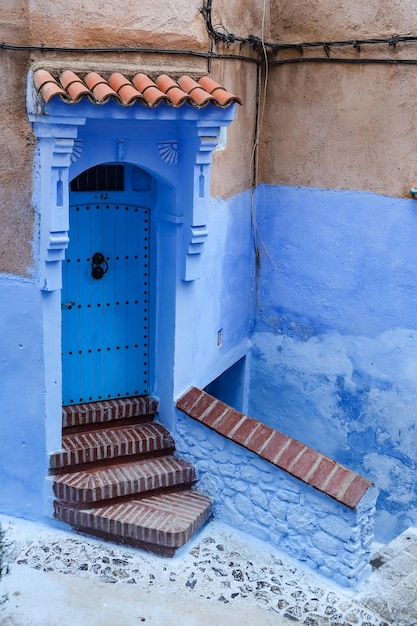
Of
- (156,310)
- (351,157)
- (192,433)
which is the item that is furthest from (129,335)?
(351,157)

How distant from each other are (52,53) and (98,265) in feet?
6.95

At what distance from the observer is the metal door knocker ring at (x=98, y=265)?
7918 mm

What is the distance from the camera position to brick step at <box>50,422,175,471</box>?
754 centimetres

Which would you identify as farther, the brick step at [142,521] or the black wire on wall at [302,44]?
the black wire on wall at [302,44]

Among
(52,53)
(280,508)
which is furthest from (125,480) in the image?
(52,53)

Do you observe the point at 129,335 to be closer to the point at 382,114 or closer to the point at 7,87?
the point at 7,87

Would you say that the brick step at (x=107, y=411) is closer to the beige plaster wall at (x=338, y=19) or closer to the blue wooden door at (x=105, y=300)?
the blue wooden door at (x=105, y=300)

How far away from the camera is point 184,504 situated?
769cm

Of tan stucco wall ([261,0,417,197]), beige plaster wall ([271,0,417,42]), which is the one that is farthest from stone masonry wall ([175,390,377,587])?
beige plaster wall ([271,0,417,42])

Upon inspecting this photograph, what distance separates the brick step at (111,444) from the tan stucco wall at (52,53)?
5.81 feet

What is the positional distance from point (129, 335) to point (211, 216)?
1.48 meters

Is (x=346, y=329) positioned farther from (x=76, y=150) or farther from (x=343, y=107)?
(x=76, y=150)

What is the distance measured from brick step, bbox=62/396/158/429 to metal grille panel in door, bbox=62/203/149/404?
0.09 metres

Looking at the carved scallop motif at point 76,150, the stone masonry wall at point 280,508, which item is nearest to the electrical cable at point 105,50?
the carved scallop motif at point 76,150
